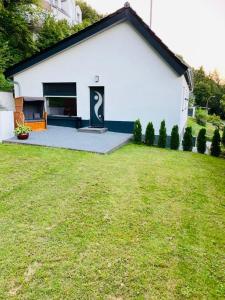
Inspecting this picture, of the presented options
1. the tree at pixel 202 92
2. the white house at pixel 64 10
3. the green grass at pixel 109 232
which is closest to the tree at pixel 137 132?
the green grass at pixel 109 232

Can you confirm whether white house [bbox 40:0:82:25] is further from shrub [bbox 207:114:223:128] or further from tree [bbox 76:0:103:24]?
shrub [bbox 207:114:223:128]

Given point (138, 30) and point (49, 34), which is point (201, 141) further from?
point (49, 34)

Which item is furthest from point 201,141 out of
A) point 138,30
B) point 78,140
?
point 138,30

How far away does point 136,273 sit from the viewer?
9.44 feet

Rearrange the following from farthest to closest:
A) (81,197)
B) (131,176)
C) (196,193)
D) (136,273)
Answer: (131,176)
(196,193)
(81,197)
(136,273)

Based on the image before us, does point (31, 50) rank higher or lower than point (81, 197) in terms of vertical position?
higher

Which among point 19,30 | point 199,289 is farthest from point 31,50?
point 199,289

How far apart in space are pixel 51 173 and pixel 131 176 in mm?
1910

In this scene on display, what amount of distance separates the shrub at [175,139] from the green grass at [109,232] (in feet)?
10.1

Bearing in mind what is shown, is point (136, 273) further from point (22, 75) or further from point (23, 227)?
point (22, 75)

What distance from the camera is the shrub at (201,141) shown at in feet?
29.9

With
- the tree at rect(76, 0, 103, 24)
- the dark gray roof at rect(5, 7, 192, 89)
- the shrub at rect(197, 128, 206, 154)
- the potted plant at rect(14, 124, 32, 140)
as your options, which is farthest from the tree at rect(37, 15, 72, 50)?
the tree at rect(76, 0, 103, 24)

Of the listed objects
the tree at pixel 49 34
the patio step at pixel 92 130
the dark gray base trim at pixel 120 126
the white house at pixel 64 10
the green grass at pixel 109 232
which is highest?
the white house at pixel 64 10

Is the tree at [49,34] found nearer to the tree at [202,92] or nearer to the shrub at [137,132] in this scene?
the shrub at [137,132]
